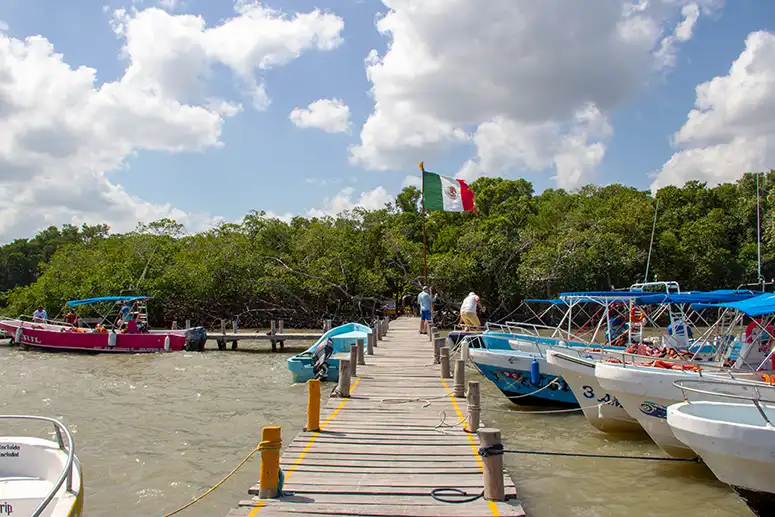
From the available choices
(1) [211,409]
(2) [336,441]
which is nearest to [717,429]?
(2) [336,441]

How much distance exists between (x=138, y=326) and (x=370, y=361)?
57.7 feet

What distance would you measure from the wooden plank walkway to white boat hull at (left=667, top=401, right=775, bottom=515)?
307 cm

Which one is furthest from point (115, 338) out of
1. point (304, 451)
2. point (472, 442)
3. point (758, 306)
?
point (758, 306)

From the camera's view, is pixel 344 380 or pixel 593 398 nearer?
pixel 344 380

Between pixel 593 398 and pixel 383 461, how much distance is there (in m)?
7.17

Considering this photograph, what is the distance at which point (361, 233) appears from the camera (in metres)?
45.8

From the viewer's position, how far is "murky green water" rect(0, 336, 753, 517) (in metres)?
9.37

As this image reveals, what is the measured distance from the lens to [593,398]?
43.0 ft

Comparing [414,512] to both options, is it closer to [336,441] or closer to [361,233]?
[336,441]

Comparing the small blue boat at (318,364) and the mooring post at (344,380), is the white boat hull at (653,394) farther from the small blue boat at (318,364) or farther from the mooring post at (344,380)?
the small blue boat at (318,364)

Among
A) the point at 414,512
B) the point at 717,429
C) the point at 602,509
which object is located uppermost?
the point at 717,429

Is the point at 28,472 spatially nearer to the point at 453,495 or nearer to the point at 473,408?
the point at 453,495

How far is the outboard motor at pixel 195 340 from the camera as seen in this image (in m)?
28.1

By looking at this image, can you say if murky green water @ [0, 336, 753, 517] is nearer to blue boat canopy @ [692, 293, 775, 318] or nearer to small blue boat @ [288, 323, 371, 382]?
small blue boat @ [288, 323, 371, 382]
